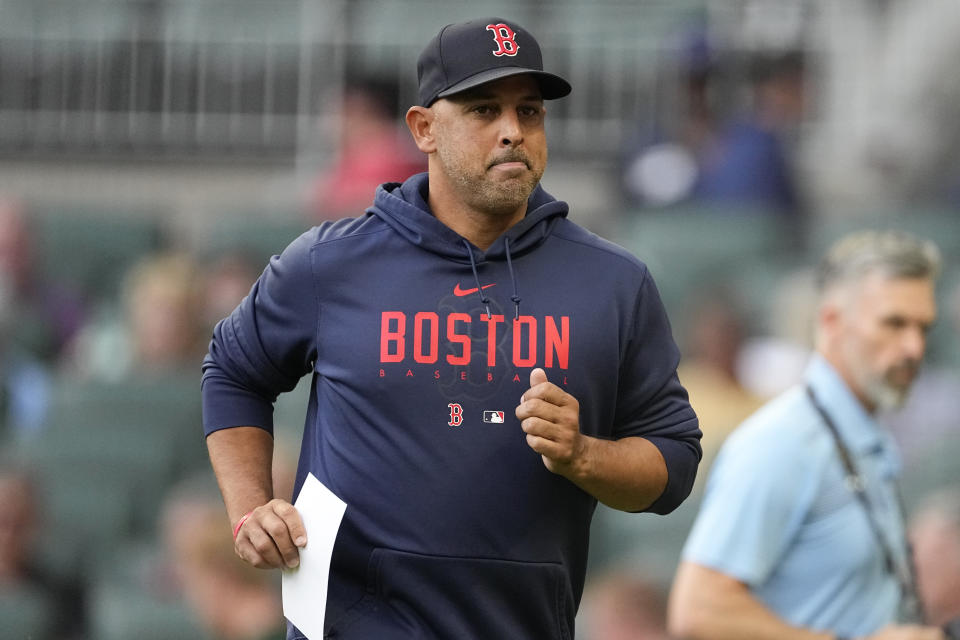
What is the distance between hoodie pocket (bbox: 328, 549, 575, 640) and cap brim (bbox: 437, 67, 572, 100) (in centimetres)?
87

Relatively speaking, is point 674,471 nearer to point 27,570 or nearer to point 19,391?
point 27,570

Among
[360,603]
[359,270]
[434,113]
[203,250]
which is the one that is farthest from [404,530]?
[203,250]

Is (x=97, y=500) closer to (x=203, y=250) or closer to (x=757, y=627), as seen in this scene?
(x=203, y=250)

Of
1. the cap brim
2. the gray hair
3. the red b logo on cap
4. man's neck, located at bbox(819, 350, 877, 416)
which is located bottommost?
man's neck, located at bbox(819, 350, 877, 416)

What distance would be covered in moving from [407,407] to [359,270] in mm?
295

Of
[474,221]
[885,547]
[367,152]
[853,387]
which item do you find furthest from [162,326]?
[474,221]

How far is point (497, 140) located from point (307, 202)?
22.0 ft

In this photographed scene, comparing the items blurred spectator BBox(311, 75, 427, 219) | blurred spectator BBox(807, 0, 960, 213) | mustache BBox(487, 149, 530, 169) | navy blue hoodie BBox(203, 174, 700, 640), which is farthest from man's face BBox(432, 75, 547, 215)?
blurred spectator BBox(807, 0, 960, 213)

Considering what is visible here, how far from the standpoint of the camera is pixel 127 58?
1058cm

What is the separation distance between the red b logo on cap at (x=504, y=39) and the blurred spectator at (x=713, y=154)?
5805 millimetres

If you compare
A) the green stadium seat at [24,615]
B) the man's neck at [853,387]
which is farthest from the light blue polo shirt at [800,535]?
the green stadium seat at [24,615]

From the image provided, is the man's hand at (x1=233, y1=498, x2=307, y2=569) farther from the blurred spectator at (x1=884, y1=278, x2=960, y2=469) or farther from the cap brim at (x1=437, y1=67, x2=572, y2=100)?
the blurred spectator at (x1=884, y1=278, x2=960, y2=469)

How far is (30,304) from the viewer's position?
9117 millimetres

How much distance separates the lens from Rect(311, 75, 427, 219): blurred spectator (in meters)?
8.56
